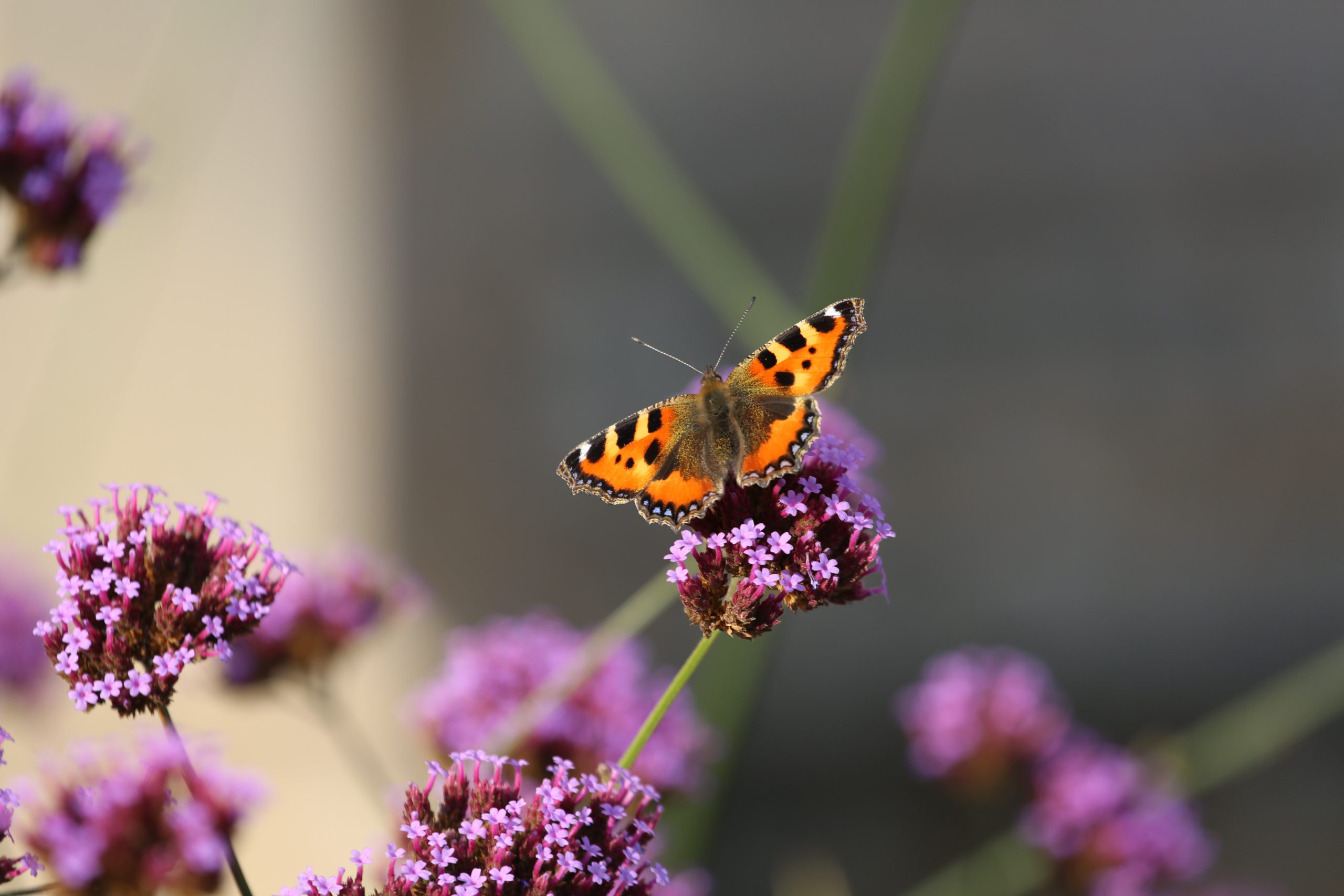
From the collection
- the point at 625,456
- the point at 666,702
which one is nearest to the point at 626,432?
the point at 625,456

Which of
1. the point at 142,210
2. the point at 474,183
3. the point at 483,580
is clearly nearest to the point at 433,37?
the point at 474,183

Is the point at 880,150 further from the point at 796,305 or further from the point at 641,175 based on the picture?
the point at 796,305

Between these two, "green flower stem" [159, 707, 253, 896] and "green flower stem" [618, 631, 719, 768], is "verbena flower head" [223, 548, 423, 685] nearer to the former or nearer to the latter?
"green flower stem" [159, 707, 253, 896]

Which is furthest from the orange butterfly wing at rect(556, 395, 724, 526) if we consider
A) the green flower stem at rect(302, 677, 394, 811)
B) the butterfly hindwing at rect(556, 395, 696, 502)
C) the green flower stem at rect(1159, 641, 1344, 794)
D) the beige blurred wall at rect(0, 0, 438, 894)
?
the beige blurred wall at rect(0, 0, 438, 894)

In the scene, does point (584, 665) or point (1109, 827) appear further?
point (1109, 827)

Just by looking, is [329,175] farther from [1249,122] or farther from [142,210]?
[1249,122]

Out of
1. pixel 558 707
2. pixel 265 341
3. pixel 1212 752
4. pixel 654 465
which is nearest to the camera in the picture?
pixel 654 465

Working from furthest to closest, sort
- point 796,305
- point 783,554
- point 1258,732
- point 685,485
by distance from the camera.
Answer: point 796,305
point 1258,732
point 685,485
point 783,554
